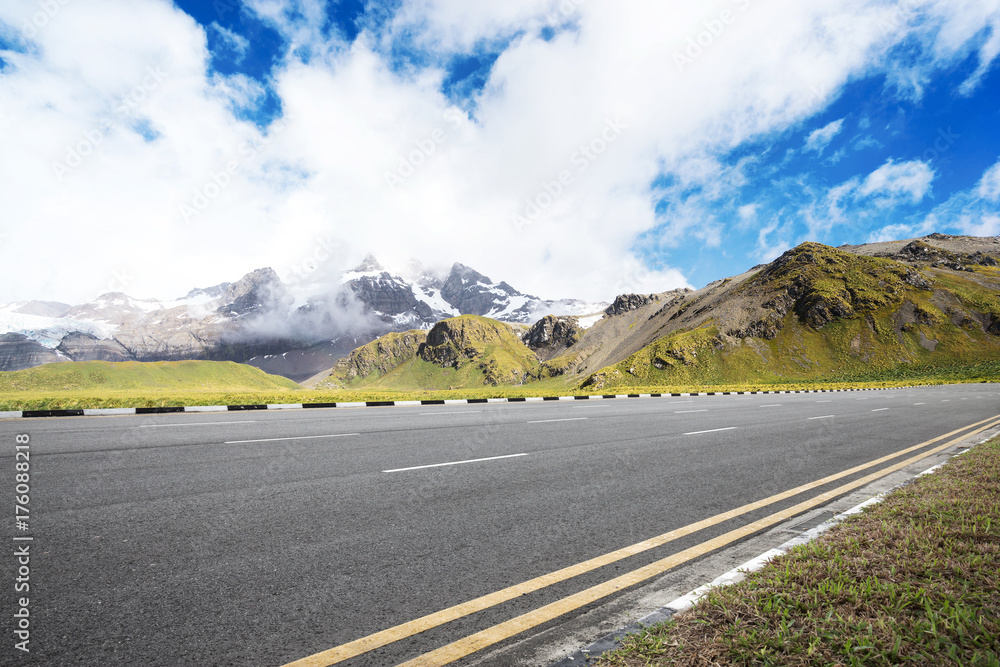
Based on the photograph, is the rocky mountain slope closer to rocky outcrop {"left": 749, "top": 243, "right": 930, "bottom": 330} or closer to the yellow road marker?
rocky outcrop {"left": 749, "top": 243, "right": 930, "bottom": 330}

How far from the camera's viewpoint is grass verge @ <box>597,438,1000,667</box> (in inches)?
87.3

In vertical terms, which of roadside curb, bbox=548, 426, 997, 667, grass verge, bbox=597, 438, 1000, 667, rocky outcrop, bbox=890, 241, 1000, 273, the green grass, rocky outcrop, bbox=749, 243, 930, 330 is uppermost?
rocky outcrop, bbox=890, 241, 1000, 273

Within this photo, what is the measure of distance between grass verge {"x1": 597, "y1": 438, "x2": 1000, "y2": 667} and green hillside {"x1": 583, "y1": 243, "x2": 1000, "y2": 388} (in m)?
108

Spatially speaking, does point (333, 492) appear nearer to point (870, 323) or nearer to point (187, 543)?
point (187, 543)

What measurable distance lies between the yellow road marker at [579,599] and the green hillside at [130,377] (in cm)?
5887

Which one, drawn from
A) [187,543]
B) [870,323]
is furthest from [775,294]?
[187,543]

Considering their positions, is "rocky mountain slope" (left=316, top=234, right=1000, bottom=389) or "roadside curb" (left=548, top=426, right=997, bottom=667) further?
"rocky mountain slope" (left=316, top=234, right=1000, bottom=389)

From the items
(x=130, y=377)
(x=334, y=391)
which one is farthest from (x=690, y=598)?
(x=130, y=377)

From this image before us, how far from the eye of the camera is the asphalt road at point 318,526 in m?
2.71

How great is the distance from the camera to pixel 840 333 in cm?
11856

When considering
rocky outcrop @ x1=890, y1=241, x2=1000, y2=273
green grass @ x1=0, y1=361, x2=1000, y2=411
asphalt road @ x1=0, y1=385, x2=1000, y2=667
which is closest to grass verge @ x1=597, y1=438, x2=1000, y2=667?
asphalt road @ x1=0, y1=385, x2=1000, y2=667

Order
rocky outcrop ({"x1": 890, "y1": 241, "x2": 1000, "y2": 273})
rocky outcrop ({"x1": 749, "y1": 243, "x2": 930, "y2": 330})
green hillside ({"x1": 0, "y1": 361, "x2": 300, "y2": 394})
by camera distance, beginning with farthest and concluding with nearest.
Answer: rocky outcrop ({"x1": 890, "y1": 241, "x2": 1000, "y2": 273}) < rocky outcrop ({"x1": 749, "y1": 243, "x2": 930, "y2": 330}) < green hillside ({"x1": 0, "y1": 361, "x2": 300, "y2": 394})

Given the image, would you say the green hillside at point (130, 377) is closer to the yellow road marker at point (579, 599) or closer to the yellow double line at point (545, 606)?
the yellow double line at point (545, 606)

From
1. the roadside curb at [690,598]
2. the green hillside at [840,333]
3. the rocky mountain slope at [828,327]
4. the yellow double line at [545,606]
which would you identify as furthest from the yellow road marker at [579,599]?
the green hillside at [840,333]
